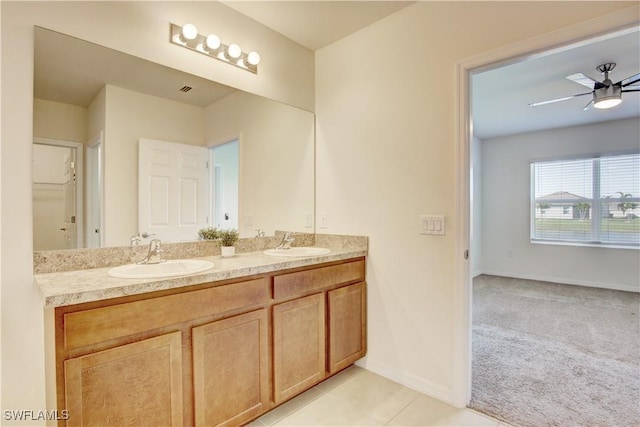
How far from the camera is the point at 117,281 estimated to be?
1.29 metres

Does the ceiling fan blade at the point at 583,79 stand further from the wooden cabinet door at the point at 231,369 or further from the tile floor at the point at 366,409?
the wooden cabinet door at the point at 231,369

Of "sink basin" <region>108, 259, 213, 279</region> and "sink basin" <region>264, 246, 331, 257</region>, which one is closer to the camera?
"sink basin" <region>108, 259, 213, 279</region>

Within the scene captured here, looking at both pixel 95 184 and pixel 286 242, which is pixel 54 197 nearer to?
pixel 95 184

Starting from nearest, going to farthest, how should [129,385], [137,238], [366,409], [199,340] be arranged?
[129,385], [199,340], [137,238], [366,409]

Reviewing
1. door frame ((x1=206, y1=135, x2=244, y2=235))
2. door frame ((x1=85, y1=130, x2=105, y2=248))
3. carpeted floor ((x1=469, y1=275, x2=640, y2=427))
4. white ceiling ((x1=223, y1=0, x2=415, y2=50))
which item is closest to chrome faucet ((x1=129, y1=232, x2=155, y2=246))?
door frame ((x1=85, y1=130, x2=105, y2=248))

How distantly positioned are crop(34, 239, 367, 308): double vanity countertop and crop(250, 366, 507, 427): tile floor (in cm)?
83

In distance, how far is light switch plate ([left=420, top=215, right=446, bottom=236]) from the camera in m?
1.97

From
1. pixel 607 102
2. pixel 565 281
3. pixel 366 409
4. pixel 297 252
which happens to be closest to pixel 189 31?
pixel 297 252

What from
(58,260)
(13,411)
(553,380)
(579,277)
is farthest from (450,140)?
(579,277)

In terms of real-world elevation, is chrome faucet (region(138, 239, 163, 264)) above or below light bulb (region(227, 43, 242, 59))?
below

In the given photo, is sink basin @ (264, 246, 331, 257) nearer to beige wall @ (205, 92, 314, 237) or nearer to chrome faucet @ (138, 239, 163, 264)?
beige wall @ (205, 92, 314, 237)

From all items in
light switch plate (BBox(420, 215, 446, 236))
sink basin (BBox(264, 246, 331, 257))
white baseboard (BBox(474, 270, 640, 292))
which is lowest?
white baseboard (BBox(474, 270, 640, 292))

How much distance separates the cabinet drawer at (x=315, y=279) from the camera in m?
1.79

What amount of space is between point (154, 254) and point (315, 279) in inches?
35.9
